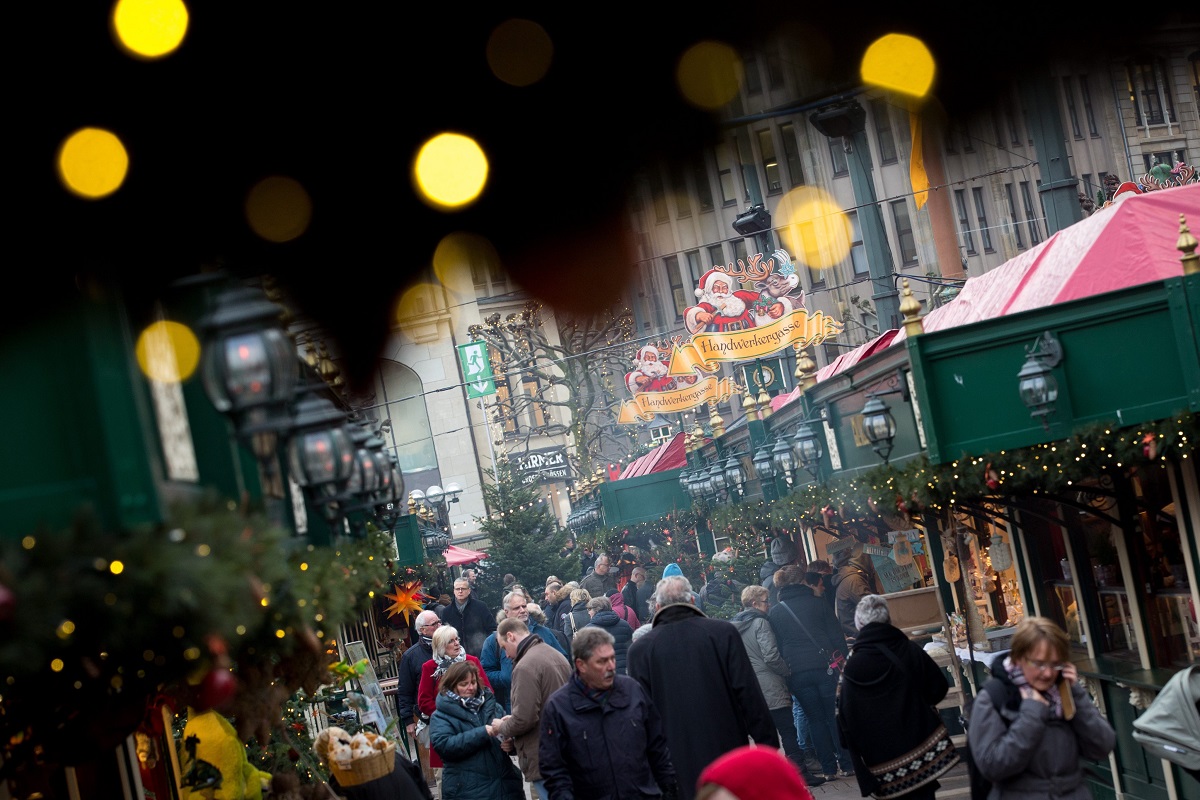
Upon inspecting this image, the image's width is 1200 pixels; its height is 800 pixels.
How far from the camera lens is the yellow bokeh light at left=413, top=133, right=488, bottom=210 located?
3576 mm

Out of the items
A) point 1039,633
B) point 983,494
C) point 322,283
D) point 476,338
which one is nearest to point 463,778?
point 983,494

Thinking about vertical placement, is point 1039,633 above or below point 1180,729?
above

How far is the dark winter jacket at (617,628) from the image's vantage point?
A: 44.9ft

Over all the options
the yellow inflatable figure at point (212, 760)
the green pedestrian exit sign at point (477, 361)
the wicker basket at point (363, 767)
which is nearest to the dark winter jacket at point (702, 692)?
the wicker basket at point (363, 767)

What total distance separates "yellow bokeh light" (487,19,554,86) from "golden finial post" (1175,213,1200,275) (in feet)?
20.2

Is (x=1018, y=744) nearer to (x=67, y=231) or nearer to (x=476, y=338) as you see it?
(x=67, y=231)

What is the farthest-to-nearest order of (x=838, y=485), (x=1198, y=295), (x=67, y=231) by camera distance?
(x=838, y=485) → (x=1198, y=295) → (x=67, y=231)

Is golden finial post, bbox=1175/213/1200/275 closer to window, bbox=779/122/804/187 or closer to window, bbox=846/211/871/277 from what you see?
window, bbox=846/211/871/277

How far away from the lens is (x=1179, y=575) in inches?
378

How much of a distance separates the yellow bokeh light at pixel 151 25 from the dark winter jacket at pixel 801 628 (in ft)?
35.6

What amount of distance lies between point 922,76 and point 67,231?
2337mm

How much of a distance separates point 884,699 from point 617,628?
5577mm

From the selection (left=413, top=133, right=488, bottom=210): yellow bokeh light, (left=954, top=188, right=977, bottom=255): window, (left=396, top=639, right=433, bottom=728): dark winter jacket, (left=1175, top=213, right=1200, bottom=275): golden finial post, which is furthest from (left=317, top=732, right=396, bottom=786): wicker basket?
(left=954, top=188, right=977, bottom=255): window

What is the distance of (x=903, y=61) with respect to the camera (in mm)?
4242
